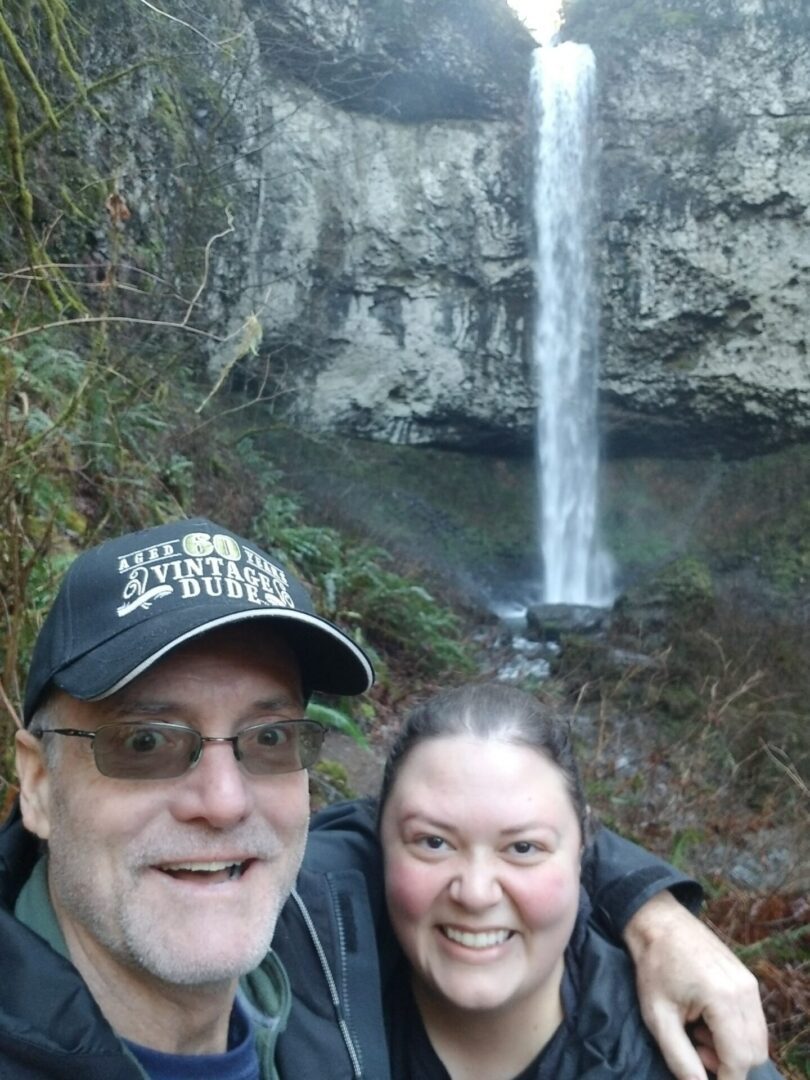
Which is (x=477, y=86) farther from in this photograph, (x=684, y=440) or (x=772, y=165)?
(x=684, y=440)

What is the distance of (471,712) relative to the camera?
1.83m

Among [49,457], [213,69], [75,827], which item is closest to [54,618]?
[75,827]

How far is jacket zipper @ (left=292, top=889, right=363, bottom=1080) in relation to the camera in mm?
1524

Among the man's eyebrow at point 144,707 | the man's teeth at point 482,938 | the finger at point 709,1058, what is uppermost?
the man's eyebrow at point 144,707

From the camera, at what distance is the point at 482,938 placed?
5.36ft

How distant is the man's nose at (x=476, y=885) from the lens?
1.60 metres

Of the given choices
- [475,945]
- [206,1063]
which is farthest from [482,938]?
[206,1063]

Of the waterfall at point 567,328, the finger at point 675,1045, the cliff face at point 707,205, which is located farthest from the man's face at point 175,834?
the cliff face at point 707,205

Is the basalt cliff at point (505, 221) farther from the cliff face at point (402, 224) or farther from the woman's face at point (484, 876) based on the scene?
the woman's face at point (484, 876)

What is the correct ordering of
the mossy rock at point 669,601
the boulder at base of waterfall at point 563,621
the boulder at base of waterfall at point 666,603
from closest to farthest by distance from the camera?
the boulder at base of waterfall at point 666,603 → the mossy rock at point 669,601 → the boulder at base of waterfall at point 563,621

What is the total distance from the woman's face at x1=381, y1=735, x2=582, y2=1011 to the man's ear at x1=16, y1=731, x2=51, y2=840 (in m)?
0.70

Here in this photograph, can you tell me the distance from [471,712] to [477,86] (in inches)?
762

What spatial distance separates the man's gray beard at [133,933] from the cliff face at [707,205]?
1954cm

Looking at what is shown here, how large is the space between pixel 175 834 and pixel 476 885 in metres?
0.61
